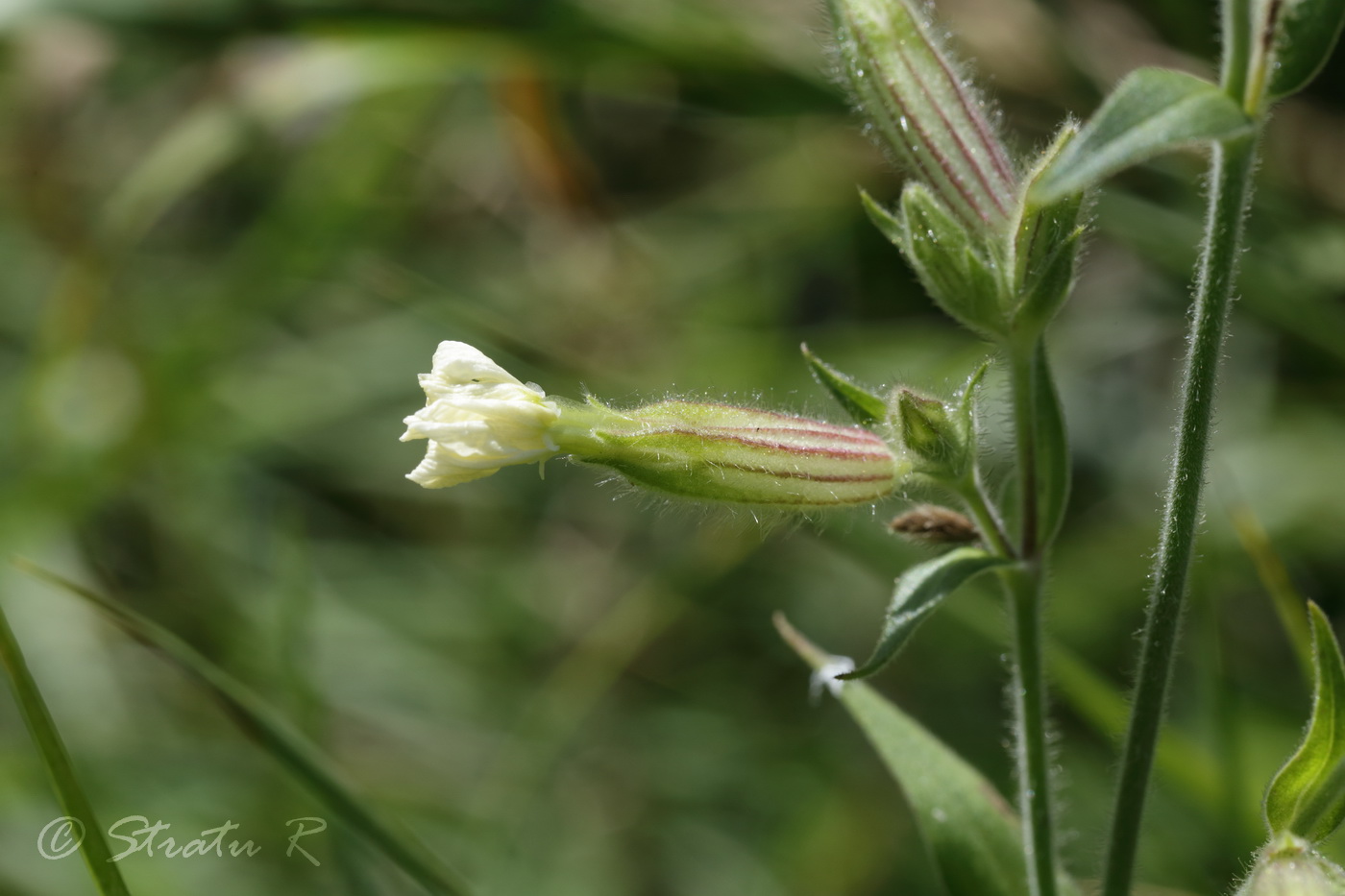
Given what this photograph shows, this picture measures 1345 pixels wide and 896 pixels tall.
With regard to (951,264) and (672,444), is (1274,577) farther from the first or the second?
(672,444)

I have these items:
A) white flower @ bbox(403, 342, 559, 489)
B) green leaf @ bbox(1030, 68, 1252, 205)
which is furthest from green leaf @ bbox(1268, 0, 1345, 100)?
white flower @ bbox(403, 342, 559, 489)

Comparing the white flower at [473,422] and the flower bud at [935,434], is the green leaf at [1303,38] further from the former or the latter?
the white flower at [473,422]

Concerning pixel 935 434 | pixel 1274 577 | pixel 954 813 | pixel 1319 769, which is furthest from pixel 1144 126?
pixel 1274 577

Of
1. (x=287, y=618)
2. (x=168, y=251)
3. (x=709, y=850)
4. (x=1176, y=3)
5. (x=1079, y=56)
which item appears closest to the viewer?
(x=287, y=618)

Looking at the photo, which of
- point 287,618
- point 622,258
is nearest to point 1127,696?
point 287,618

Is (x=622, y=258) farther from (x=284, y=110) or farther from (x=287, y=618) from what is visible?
(x=287, y=618)

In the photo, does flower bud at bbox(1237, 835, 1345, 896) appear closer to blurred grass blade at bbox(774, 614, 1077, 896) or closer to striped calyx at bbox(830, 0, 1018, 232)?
blurred grass blade at bbox(774, 614, 1077, 896)

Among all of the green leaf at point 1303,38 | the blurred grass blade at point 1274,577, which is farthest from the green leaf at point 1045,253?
the blurred grass blade at point 1274,577
